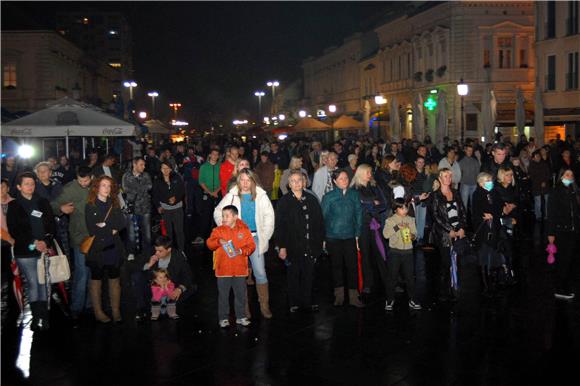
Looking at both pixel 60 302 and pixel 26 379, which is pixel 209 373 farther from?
pixel 60 302

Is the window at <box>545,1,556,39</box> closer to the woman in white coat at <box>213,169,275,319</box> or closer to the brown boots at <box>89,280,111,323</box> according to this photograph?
the woman in white coat at <box>213,169,275,319</box>

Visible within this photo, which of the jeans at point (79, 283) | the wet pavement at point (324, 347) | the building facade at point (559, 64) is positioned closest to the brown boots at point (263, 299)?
the wet pavement at point (324, 347)

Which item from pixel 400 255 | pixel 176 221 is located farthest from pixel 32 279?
pixel 400 255

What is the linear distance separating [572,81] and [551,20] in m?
3.77

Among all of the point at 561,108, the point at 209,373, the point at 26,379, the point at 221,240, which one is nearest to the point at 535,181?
the point at 221,240

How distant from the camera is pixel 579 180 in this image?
18.2 m

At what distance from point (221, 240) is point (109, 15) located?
5350 inches

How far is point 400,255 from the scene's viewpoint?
9.33 m

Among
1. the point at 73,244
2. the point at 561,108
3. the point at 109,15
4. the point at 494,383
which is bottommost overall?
the point at 494,383

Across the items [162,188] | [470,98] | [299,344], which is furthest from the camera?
[470,98]

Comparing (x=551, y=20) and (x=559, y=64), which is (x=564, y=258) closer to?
(x=559, y=64)

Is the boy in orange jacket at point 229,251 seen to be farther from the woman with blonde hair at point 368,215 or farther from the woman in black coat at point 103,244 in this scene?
the woman with blonde hair at point 368,215

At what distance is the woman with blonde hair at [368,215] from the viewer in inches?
383

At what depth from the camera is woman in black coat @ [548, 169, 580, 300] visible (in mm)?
9586
